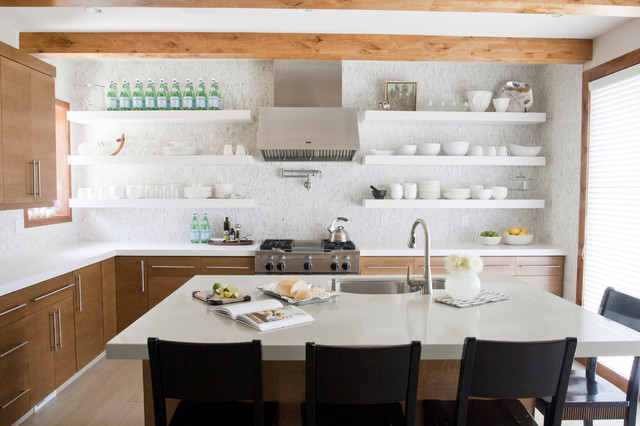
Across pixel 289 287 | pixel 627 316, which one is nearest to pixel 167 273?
pixel 289 287

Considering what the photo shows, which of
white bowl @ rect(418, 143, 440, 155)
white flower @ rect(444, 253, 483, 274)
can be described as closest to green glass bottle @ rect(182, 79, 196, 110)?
white bowl @ rect(418, 143, 440, 155)

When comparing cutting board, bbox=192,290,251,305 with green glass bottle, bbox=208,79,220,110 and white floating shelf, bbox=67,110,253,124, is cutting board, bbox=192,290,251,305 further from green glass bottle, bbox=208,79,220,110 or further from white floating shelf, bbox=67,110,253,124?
green glass bottle, bbox=208,79,220,110

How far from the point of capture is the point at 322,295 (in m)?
2.22

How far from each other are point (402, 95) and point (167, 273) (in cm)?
282

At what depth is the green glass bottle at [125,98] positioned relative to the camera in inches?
168

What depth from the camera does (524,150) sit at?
4.38 metres

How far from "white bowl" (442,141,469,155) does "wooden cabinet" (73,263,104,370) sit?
10.8 ft

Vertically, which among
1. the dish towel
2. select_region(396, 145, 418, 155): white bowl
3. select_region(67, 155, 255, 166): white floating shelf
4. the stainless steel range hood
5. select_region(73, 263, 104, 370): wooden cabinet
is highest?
the stainless steel range hood

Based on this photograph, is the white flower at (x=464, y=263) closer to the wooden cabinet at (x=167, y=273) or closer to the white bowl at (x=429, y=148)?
the white bowl at (x=429, y=148)

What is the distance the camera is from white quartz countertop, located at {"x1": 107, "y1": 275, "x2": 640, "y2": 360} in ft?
5.39

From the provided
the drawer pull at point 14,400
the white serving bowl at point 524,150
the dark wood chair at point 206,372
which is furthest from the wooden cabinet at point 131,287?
the white serving bowl at point 524,150

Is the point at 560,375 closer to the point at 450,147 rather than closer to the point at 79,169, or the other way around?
the point at 450,147

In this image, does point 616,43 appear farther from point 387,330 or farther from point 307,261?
point 387,330

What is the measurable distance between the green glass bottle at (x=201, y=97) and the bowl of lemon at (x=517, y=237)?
317cm
